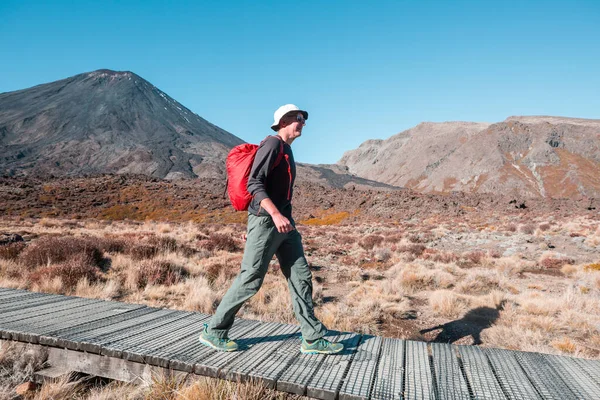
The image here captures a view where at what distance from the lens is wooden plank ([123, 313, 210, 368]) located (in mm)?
2877

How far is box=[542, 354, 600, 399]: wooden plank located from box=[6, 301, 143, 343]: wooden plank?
421cm

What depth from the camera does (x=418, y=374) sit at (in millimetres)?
2791

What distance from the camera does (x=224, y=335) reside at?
10.1ft

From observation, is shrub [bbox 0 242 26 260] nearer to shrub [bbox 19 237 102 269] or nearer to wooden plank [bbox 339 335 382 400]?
shrub [bbox 19 237 102 269]

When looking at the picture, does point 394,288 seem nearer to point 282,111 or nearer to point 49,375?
point 282,111

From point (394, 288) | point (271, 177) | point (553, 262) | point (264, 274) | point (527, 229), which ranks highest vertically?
point (271, 177)

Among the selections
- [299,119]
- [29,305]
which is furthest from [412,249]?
[29,305]

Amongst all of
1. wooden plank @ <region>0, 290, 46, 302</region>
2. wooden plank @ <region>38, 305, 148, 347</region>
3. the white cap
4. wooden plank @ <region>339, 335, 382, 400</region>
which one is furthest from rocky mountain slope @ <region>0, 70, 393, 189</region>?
the white cap

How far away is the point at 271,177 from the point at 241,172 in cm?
23

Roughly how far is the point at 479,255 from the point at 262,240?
1131 cm

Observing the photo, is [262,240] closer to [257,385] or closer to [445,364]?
[257,385]

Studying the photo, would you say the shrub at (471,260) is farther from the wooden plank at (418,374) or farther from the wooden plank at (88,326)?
the wooden plank at (88,326)

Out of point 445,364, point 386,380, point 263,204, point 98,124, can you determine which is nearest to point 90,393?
point 263,204

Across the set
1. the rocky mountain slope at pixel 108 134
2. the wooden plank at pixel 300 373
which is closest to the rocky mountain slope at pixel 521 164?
the rocky mountain slope at pixel 108 134
